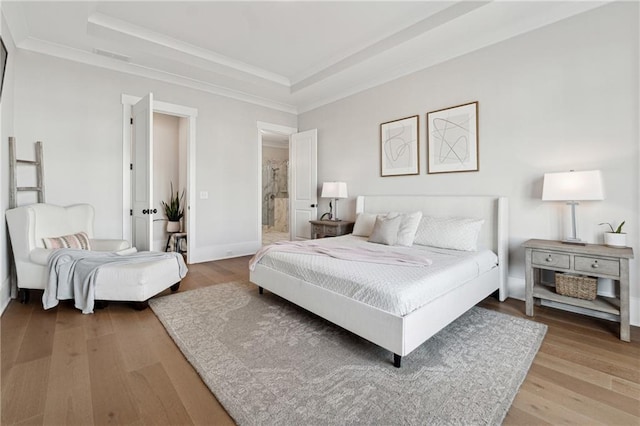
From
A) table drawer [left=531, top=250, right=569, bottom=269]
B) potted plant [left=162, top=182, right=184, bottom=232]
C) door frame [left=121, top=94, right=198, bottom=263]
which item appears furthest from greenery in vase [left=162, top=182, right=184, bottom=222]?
table drawer [left=531, top=250, right=569, bottom=269]

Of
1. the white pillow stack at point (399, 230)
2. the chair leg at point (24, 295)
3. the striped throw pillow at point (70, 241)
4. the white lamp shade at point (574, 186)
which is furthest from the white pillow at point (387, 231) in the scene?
the chair leg at point (24, 295)

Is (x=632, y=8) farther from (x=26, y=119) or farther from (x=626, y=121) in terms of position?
(x=26, y=119)

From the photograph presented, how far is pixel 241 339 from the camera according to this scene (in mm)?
2135

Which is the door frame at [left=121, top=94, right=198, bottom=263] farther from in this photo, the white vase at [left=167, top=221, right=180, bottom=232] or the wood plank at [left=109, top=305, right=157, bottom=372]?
the wood plank at [left=109, top=305, right=157, bottom=372]

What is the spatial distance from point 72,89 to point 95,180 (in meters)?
1.12

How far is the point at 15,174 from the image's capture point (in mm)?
2961

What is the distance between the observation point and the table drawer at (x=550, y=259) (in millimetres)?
2357

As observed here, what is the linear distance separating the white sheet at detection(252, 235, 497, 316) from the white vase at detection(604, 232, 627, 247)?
2.80ft

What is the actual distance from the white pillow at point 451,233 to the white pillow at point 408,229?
0.29 ft

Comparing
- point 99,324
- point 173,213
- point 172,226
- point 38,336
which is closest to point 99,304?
point 99,324

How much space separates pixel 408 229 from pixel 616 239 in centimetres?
Answer: 167

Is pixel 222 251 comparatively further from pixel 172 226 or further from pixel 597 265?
pixel 597 265

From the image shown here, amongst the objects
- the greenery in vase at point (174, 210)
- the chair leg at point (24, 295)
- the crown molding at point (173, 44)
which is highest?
the crown molding at point (173, 44)

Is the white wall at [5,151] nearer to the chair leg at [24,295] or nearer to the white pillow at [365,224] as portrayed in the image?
the chair leg at [24,295]
